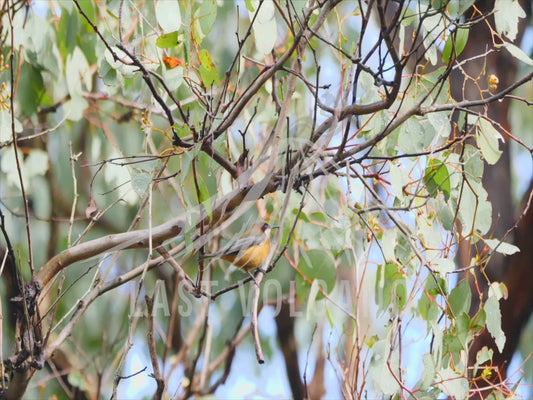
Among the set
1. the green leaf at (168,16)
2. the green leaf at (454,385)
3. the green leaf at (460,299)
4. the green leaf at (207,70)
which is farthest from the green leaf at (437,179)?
the green leaf at (168,16)

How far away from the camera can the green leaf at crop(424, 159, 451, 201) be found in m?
1.64

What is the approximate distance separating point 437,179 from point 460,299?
0.96 feet

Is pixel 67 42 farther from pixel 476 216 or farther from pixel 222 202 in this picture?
pixel 476 216

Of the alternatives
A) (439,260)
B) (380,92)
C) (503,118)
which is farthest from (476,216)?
(503,118)

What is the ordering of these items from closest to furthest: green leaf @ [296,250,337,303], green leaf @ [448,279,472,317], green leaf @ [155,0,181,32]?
green leaf @ [155,0,181,32], green leaf @ [448,279,472,317], green leaf @ [296,250,337,303]

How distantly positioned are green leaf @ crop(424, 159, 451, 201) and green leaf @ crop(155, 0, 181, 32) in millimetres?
606

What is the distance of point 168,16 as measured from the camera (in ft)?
5.43

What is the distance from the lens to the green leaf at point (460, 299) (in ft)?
5.78

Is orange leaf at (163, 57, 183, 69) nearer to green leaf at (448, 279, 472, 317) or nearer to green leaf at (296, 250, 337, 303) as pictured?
green leaf at (296, 250, 337, 303)

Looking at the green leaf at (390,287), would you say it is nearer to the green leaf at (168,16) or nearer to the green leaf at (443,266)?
the green leaf at (443,266)

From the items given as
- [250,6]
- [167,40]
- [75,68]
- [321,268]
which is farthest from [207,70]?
[75,68]

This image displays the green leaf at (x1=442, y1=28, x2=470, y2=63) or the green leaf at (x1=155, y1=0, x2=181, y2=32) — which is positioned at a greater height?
the green leaf at (x1=155, y1=0, x2=181, y2=32)

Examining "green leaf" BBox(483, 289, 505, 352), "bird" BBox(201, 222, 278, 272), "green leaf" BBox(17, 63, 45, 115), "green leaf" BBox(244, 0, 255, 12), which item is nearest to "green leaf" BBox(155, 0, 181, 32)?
"green leaf" BBox(244, 0, 255, 12)

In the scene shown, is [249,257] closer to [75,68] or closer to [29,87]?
[75,68]
